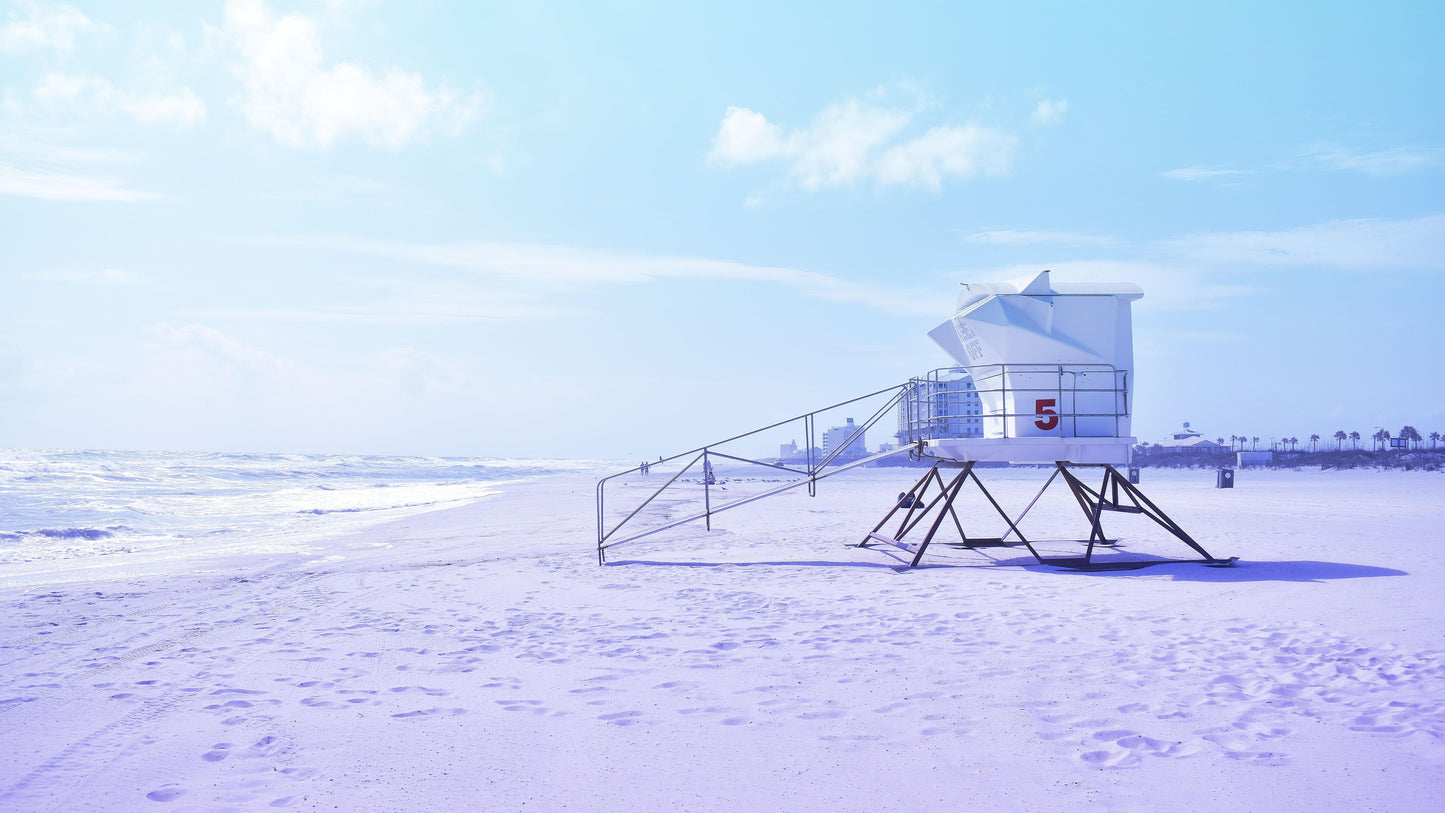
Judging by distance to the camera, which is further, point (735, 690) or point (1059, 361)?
point (1059, 361)

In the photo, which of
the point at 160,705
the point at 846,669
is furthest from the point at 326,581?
the point at 846,669

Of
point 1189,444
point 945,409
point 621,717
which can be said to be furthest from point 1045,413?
point 1189,444

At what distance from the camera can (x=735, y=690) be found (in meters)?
6.51

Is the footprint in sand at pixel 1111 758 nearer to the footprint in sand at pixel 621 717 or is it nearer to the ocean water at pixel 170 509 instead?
the footprint in sand at pixel 621 717

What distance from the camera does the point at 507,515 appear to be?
26.3m

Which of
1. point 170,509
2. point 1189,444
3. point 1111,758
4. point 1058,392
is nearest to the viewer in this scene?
point 1111,758

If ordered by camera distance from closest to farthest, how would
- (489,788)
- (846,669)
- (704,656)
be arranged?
(489,788), (846,669), (704,656)

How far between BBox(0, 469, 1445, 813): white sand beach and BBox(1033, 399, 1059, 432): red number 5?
Result: 2.39 meters

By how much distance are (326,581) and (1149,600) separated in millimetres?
11494

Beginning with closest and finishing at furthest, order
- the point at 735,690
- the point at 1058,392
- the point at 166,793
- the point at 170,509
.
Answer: the point at 166,793
the point at 735,690
the point at 1058,392
the point at 170,509

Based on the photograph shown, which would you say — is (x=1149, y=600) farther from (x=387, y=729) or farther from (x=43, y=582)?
(x=43, y=582)

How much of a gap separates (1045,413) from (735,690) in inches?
323

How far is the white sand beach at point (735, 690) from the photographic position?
4.77 meters

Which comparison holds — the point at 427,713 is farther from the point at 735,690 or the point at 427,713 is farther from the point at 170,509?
the point at 170,509
